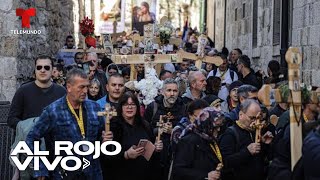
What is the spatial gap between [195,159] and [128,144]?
1.05 metres

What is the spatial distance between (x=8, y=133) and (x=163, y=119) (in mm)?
2416

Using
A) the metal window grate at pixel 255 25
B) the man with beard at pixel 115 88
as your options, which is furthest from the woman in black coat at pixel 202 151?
the metal window grate at pixel 255 25

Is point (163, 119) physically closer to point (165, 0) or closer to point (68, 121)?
point (68, 121)

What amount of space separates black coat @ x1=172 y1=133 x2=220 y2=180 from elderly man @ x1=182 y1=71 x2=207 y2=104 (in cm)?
289

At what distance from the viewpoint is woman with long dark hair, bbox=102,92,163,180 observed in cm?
817

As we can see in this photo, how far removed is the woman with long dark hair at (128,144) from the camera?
26.8 ft

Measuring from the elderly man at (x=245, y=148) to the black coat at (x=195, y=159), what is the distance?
0.77 feet

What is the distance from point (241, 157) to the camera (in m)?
A: 7.59

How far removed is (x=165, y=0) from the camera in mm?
56500

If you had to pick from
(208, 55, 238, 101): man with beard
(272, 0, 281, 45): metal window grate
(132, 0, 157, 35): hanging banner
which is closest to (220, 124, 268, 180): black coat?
(208, 55, 238, 101): man with beard

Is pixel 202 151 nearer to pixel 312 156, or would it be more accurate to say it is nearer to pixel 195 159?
pixel 195 159

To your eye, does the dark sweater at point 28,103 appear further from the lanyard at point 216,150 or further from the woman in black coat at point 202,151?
the lanyard at point 216,150

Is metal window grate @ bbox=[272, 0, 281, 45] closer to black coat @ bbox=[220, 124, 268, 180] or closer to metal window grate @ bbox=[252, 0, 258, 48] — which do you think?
metal window grate @ bbox=[252, 0, 258, 48]

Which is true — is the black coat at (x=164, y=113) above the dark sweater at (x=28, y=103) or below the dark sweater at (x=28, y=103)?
below
